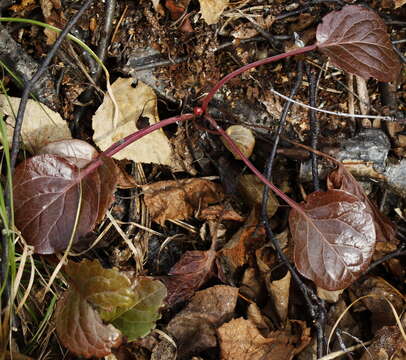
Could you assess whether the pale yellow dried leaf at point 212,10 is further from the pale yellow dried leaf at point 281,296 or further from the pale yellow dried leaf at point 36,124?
the pale yellow dried leaf at point 281,296

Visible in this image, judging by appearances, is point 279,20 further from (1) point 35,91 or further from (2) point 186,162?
(1) point 35,91

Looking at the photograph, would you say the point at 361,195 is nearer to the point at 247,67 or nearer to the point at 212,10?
the point at 247,67

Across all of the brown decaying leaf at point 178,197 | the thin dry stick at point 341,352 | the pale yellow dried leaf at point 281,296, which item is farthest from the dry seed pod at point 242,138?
the thin dry stick at point 341,352

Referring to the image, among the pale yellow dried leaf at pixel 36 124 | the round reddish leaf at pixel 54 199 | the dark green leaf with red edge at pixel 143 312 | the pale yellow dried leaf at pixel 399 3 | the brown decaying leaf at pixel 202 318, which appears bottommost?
the brown decaying leaf at pixel 202 318

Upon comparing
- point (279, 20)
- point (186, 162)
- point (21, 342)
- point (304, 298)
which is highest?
point (279, 20)

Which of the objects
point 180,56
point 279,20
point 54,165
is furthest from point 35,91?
point 279,20

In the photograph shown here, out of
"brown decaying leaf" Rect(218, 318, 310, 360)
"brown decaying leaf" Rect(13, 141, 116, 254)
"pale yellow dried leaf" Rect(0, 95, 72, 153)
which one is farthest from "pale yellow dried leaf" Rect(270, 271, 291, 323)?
"pale yellow dried leaf" Rect(0, 95, 72, 153)
